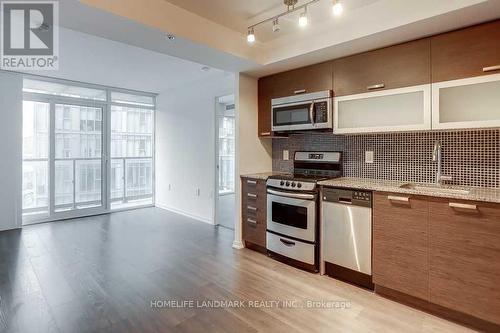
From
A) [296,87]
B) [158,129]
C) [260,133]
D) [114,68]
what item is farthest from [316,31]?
[158,129]

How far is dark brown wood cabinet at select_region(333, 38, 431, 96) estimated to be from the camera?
2.36 metres

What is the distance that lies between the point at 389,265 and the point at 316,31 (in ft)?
7.41

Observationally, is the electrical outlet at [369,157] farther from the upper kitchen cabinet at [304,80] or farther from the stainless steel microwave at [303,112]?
the upper kitchen cabinet at [304,80]

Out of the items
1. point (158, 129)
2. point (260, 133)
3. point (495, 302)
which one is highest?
point (158, 129)

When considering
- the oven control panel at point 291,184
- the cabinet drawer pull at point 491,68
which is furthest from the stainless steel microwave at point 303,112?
the cabinet drawer pull at point 491,68

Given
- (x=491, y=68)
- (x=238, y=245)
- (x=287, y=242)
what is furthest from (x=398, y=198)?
(x=238, y=245)

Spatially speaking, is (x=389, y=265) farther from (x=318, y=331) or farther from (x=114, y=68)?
(x=114, y=68)

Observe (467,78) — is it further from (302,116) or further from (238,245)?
(238,245)

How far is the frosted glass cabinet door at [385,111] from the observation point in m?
2.37

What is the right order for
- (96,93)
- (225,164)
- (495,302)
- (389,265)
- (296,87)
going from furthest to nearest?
(225,164) → (96,93) → (296,87) → (389,265) → (495,302)

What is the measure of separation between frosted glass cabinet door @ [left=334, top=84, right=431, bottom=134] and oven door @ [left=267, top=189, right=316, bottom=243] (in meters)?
0.83

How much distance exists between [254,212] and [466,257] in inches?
84.3

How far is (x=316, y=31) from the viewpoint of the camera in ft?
8.88

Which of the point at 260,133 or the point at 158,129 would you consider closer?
the point at 260,133
